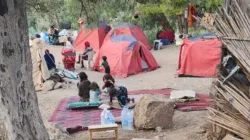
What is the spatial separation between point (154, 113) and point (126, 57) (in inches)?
289

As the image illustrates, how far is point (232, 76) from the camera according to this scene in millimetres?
5785

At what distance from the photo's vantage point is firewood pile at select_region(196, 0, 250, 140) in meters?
5.35

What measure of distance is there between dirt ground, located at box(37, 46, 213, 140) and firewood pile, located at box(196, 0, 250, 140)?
2.54 feet

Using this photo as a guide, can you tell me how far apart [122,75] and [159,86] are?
222 centimetres

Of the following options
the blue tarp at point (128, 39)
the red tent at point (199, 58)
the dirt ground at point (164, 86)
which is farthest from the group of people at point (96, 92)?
the blue tarp at point (128, 39)

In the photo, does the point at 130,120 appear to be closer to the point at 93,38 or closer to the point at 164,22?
the point at 93,38

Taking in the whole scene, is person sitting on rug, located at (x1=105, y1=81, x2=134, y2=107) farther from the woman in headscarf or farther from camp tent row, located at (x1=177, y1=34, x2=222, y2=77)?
camp tent row, located at (x1=177, y1=34, x2=222, y2=77)

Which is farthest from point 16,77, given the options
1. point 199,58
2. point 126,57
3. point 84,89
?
point 126,57

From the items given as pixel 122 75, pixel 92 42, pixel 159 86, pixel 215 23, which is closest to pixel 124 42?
pixel 122 75

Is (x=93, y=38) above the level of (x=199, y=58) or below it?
above

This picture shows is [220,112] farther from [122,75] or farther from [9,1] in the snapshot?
[122,75]

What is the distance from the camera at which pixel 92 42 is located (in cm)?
2108

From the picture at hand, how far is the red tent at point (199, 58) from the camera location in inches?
498

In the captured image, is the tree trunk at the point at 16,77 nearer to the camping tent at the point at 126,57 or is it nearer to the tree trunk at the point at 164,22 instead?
the camping tent at the point at 126,57
